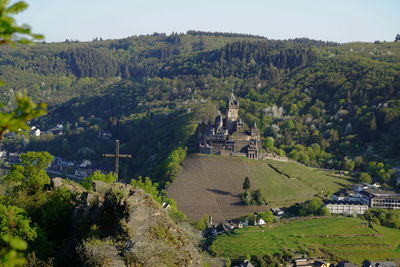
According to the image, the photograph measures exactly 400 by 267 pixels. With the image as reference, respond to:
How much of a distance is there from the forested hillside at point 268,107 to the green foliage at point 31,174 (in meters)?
53.3

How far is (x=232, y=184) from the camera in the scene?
76.2m

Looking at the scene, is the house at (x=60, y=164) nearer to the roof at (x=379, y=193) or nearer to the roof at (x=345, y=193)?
the roof at (x=345, y=193)

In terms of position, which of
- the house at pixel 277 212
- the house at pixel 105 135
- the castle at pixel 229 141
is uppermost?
the castle at pixel 229 141

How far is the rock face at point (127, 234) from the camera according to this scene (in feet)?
54.5

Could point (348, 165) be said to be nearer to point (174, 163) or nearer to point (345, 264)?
point (174, 163)

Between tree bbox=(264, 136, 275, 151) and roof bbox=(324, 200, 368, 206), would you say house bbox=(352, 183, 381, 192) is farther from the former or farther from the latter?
tree bbox=(264, 136, 275, 151)

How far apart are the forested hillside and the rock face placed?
62.7 meters

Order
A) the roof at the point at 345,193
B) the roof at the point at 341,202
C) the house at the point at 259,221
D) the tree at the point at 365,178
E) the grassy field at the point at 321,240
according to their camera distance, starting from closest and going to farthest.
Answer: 1. the grassy field at the point at 321,240
2. the house at the point at 259,221
3. the roof at the point at 341,202
4. the roof at the point at 345,193
5. the tree at the point at 365,178

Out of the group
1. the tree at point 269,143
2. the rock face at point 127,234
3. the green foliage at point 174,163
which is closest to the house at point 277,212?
Answer: the green foliage at point 174,163

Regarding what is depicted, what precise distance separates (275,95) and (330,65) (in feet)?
72.4

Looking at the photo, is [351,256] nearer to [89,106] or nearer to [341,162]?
[341,162]

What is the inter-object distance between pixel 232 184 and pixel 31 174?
50.7 metres

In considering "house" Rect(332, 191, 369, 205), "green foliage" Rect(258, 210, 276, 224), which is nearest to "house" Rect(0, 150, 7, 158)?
"green foliage" Rect(258, 210, 276, 224)

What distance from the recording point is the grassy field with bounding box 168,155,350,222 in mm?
70688
